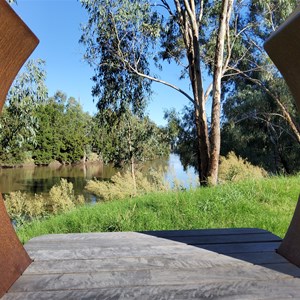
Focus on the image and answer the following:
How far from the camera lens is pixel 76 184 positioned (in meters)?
24.2

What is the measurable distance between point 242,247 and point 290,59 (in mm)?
827

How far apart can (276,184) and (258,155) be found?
9232mm

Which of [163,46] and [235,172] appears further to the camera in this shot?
[163,46]

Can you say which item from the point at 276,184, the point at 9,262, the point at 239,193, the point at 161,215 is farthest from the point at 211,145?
the point at 9,262

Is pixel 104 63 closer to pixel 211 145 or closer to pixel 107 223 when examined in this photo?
pixel 211 145

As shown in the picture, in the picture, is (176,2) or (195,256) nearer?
(195,256)

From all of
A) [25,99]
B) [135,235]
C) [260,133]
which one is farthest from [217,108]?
[260,133]

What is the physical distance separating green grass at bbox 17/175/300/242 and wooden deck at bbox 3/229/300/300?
4.88ft

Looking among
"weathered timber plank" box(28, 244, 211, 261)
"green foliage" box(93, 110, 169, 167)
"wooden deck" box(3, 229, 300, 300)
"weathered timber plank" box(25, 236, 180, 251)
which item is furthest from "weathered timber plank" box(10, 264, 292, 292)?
"green foliage" box(93, 110, 169, 167)

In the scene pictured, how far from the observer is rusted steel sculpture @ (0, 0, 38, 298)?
120 centimetres

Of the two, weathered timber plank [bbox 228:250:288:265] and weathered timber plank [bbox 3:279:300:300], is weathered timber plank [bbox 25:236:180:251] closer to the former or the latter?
weathered timber plank [bbox 228:250:288:265]

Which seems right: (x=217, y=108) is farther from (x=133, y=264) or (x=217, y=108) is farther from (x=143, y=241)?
(x=133, y=264)

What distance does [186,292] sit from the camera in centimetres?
116

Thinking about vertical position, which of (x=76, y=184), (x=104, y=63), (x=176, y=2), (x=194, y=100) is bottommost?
(x=76, y=184)
